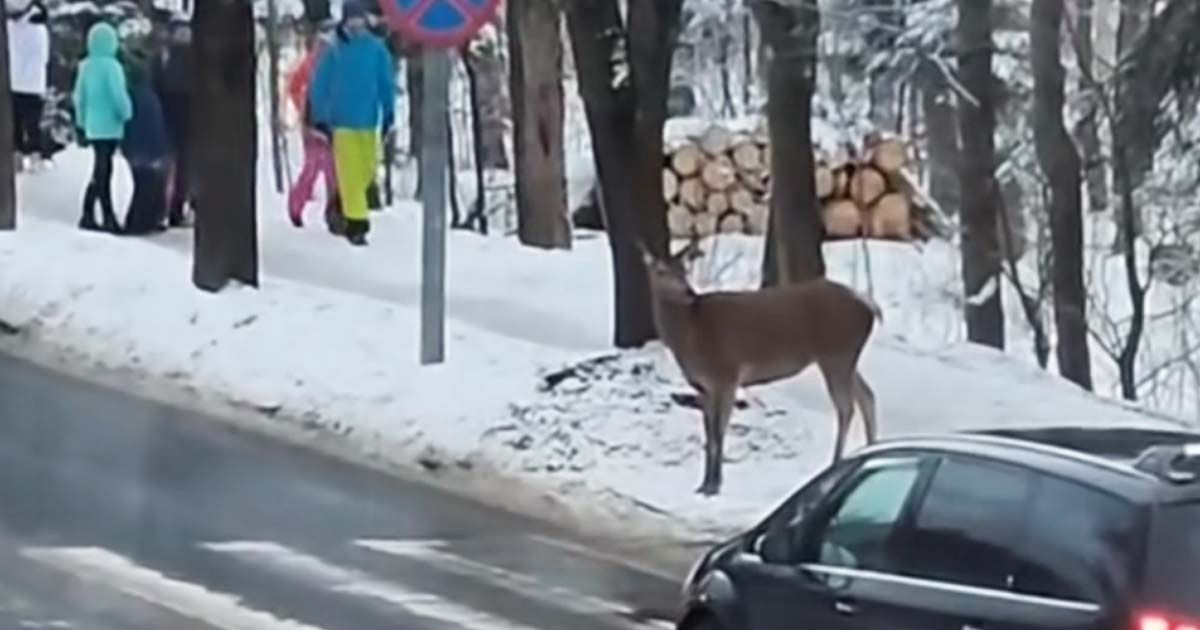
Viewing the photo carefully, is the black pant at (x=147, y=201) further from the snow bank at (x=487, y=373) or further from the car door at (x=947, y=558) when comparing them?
the car door at (x=947, y=558)

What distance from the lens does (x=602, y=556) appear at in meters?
16.1

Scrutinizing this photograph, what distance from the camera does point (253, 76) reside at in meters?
24.4

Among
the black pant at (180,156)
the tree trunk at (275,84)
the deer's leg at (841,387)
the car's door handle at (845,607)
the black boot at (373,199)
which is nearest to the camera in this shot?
the car's door handle at (845,607)

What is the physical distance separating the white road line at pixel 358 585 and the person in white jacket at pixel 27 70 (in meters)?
13.7

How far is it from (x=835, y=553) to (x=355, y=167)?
16.1 m

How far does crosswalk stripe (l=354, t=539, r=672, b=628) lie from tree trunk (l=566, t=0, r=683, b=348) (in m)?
5.34

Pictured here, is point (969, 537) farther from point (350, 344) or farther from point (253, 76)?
point (253, 76)

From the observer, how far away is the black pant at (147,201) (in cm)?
2636

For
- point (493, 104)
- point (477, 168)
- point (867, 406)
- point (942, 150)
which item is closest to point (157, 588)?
point (867, 406)

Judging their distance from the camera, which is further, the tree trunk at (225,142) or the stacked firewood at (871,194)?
the stacked firewood at (871,194)

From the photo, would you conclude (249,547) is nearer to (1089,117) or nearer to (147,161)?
(147,161)

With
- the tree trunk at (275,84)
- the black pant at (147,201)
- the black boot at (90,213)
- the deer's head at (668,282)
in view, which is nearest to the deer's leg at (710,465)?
the deer's head at (668,282)

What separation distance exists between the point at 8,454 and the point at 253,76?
6.85 metres

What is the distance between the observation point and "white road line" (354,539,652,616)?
14602mm
